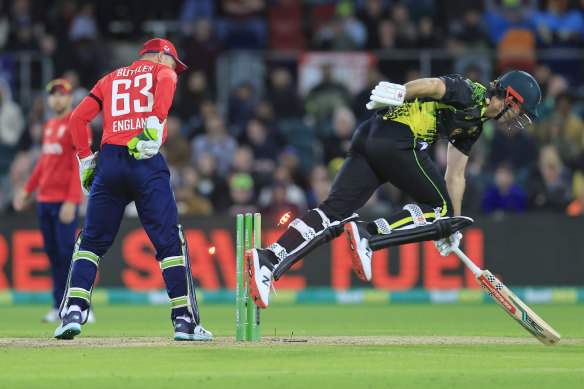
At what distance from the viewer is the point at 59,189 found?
38.5ft

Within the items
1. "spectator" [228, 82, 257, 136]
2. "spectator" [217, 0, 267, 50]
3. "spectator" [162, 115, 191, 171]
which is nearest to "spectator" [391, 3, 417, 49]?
"spectator" [217, 0, 267, 50]

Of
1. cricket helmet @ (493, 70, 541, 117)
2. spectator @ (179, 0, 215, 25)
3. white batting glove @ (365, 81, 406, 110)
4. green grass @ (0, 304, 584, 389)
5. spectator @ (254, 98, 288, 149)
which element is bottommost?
green grass @ (0, 304, 584, 389)

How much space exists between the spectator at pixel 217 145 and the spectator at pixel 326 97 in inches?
69.5

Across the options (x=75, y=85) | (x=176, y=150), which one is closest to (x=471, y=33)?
(x=176, y=150)

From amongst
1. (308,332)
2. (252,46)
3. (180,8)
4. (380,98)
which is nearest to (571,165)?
(252,46)

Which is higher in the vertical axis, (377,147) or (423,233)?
(377,147)

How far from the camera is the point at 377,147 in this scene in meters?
8.69

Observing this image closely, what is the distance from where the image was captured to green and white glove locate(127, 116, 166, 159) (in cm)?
839

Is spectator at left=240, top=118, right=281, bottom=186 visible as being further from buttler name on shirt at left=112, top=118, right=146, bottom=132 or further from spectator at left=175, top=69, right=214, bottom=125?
buttler name on shirt at left=112, top=118, right=146, bottom=132

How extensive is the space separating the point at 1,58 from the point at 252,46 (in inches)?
169

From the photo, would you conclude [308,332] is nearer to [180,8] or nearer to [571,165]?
[571,165]

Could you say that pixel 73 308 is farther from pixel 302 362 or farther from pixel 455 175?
pixel 455 175

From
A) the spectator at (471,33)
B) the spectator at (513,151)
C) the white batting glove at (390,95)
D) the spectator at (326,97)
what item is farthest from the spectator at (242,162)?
the white batting glove at (390,95)

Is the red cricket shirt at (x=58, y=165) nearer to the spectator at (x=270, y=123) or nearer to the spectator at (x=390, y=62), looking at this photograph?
the spectator at (x=270, y=123)
